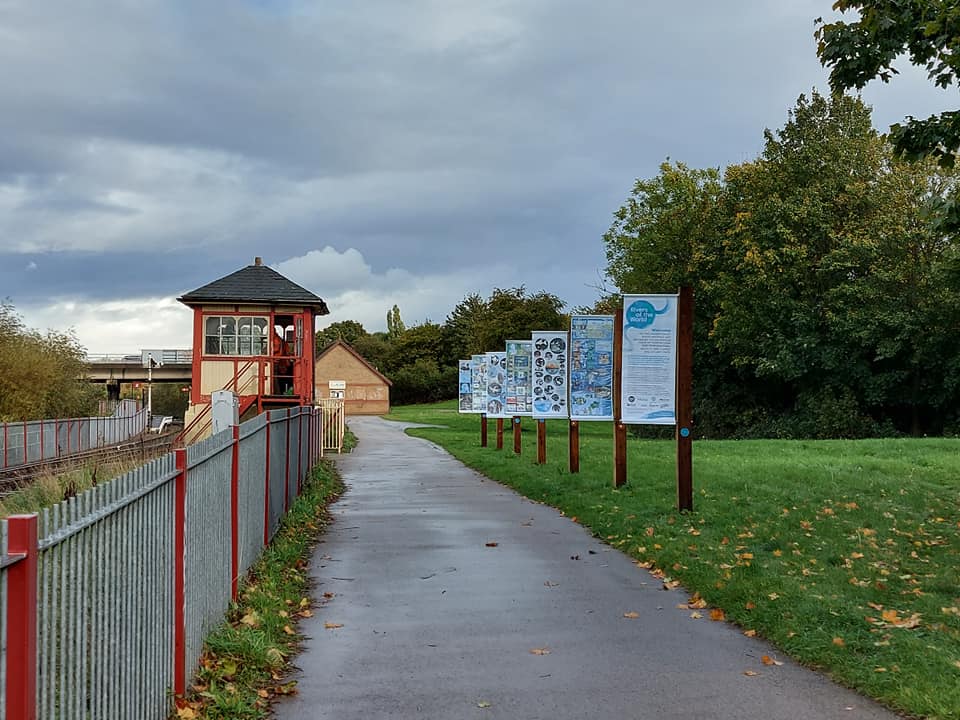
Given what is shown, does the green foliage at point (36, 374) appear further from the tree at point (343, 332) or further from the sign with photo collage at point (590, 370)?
the tree at point (343, 332)

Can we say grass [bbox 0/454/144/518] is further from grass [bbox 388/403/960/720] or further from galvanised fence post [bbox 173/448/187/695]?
galvanised fence post [bbox 173/448/187/695]

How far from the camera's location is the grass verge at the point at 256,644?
5.82m

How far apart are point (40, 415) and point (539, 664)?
45.4 meters

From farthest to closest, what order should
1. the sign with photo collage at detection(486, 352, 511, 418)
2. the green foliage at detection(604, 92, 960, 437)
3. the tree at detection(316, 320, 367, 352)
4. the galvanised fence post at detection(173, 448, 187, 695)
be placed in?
the tree at detection(316, 320, 367, 352), the green foliage at detection(604, 92, 960, 437), the sign with photo collage at detection(486, 352, 511, 418), the galvanised fence post at detection(173, 448, 187, 695)

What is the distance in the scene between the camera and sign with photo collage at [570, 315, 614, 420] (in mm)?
19906

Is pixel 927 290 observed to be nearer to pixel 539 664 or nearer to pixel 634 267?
pixel 634 267

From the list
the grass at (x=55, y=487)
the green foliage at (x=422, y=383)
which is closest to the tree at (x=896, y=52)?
the grass at (x=55, y=487)

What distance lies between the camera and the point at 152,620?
5.22m

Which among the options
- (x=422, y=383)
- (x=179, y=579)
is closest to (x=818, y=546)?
(x=179, y=579)

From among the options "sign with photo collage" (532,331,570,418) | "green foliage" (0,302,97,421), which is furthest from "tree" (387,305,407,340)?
"sign with photo collage" (532,331,570,418)

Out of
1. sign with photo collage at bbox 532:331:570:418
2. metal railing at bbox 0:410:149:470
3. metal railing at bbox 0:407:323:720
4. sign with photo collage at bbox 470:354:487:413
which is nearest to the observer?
metal railing at bbox 0:407:323:720

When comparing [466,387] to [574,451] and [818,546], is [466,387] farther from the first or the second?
[818,546]

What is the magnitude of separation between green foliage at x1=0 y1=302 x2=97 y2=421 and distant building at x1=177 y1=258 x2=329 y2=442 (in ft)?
40.8

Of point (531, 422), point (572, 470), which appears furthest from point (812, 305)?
point (572, 470)
